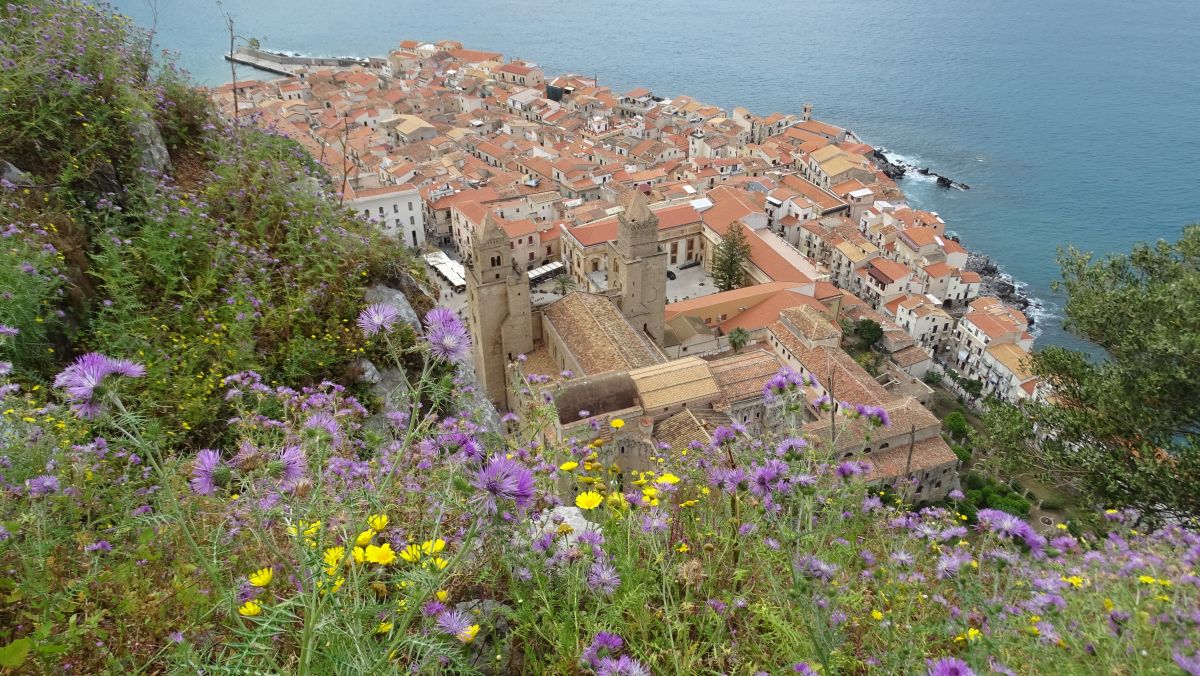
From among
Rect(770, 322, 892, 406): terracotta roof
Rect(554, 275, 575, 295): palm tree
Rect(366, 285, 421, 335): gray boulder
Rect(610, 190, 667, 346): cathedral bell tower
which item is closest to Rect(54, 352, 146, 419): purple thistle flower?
Rect(366, 285, 421, 335): gray boulder

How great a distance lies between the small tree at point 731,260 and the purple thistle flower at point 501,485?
35.0m

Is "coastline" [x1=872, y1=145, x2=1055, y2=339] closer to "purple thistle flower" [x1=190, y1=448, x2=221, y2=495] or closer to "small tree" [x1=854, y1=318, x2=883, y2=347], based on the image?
"small tree" [x1=854, y1=318, x2=883, y2=347]

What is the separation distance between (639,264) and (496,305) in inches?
184

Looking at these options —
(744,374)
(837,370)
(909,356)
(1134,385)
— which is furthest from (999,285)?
(1134,385)

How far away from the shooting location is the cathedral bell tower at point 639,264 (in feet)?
71.5

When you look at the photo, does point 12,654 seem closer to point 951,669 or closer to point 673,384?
point 951,669

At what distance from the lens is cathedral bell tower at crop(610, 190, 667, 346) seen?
2180 cm

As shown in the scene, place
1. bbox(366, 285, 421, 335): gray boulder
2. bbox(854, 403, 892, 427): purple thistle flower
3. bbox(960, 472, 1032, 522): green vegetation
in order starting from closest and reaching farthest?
bbox(854, 403, 892, 427): purple thistle flower, bbox(366, 285, 421, 335): gray boulder, bbox(960, 472, 1032, 522): green vegetation

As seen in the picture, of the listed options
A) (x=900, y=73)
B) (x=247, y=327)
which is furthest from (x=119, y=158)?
(x=900, y=73)

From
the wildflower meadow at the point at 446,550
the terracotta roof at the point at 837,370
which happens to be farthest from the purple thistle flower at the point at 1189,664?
the terracotta roof at the point at 837,370

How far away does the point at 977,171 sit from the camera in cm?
5972

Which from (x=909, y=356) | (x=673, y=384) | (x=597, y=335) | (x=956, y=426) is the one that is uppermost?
(x=597, y=335)

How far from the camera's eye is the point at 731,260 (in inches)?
1452

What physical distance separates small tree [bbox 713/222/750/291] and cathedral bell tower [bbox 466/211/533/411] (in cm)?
1844
